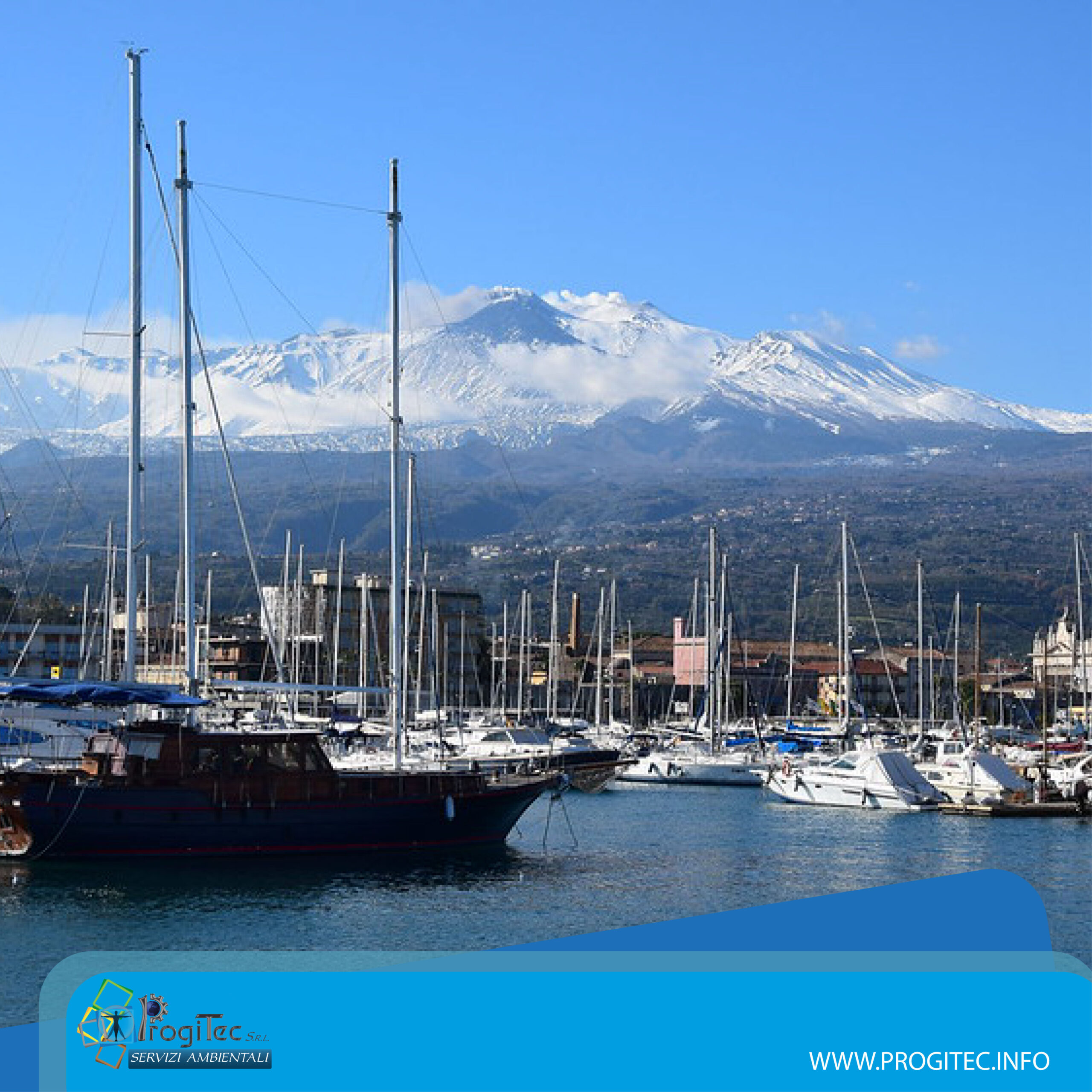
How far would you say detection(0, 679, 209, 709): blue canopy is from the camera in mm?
31641

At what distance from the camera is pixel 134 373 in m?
33.0

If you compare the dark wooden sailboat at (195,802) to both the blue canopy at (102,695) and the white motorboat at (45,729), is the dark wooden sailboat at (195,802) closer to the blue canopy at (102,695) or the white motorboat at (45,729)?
the blue canopy at (102,695)

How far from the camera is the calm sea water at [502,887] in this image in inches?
983

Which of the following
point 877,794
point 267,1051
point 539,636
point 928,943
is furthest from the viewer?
point 539,636

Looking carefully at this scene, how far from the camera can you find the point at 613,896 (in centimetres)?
3011

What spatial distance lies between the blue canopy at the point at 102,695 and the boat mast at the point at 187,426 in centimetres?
98

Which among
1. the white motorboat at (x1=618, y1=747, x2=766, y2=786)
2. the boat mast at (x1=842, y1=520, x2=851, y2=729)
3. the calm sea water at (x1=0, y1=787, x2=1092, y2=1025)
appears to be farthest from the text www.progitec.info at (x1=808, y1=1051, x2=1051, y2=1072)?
the boat mast at (x1=842, y1=520, x2=851, y2=729)

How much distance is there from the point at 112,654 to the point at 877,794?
38787 millimetres

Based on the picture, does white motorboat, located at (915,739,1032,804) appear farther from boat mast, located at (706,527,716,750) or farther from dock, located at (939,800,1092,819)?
boat mast, located at (706,527,716,750)

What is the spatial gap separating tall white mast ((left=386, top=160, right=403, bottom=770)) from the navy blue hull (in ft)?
9.03

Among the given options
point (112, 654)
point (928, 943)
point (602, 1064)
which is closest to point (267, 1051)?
point (602, 1064)

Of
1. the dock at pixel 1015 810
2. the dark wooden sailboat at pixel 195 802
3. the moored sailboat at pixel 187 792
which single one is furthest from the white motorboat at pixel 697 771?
the dark wooden sailboat at pixel 195 802

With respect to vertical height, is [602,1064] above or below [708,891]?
above

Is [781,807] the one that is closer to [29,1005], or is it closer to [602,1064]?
[29,1005]
